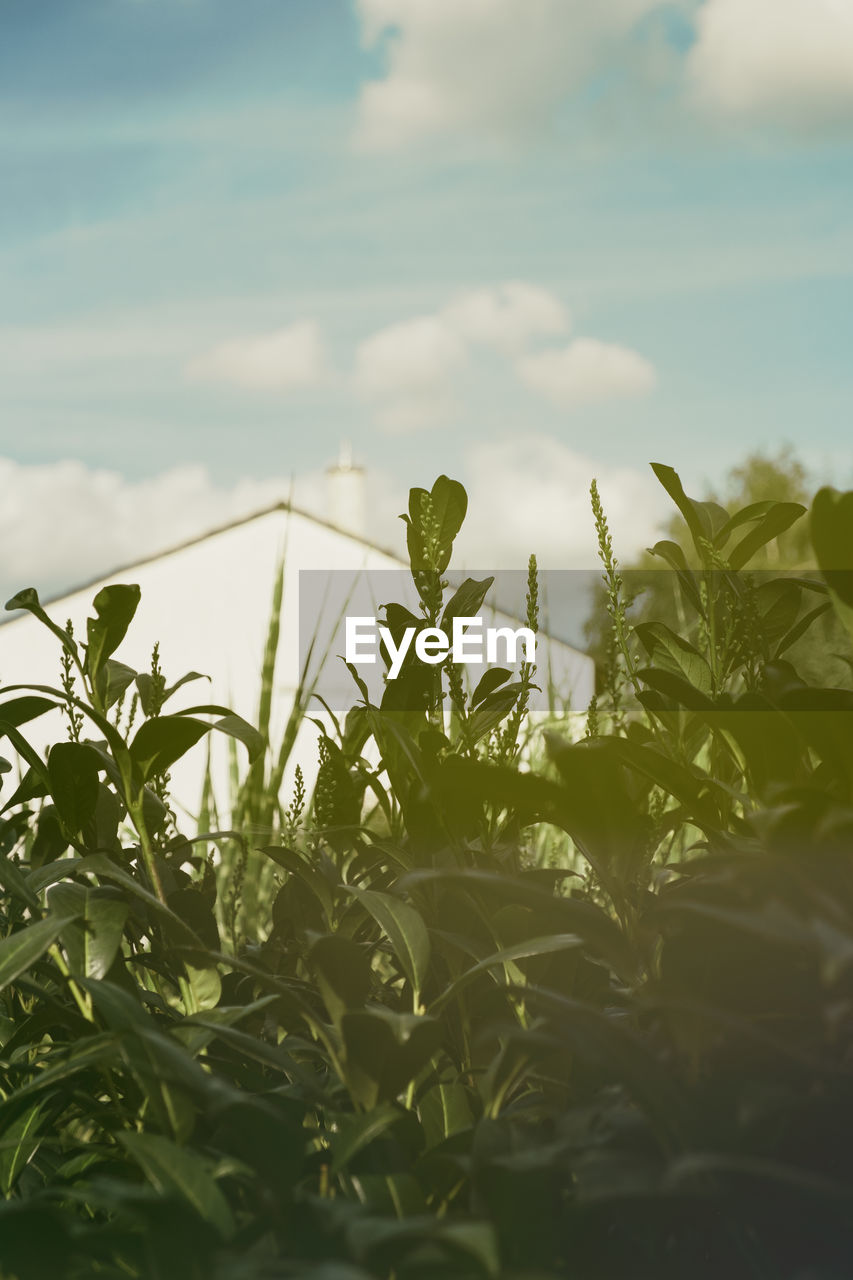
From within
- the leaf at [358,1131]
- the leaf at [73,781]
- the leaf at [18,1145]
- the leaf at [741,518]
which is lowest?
the leaf at [18,1145]

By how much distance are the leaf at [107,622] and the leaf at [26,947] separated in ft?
0.90

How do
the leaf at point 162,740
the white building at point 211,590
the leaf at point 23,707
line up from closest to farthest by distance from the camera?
1. the leaf at point 162,740
2. the leaf at point 23,707
3. the white building at point 211,590

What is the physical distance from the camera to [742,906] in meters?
0.69

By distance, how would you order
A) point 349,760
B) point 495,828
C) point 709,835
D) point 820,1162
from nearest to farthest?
point 820,1162 → point 709,835 → point 495,828 → point 349,760

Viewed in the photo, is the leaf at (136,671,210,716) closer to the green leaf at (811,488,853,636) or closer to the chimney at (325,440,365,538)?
the green leaf at (811,488,853,636)

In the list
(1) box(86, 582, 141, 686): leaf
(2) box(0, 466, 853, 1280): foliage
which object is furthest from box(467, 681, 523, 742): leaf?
(1) box(86, 582, 141, 686): leaf

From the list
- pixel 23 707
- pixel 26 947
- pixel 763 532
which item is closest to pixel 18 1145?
pixel 26 947

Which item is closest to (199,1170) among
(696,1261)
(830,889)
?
(696,1261)

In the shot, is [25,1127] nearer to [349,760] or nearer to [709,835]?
[349,760]

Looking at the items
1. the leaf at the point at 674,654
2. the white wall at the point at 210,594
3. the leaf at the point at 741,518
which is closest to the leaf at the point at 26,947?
the leaf at the point at 674,654

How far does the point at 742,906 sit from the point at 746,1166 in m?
0.21

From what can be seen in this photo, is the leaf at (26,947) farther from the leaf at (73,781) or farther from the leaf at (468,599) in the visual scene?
the leaf at (468,599)

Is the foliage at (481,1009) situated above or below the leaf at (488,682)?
below

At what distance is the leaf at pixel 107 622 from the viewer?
998 millimetres
